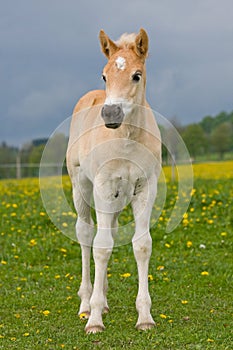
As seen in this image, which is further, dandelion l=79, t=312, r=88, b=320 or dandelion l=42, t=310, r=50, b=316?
dandelion l=42, t=310, r=50, b=316

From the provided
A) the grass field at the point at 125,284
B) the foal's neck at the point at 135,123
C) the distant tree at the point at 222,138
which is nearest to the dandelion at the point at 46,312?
the grass field at the point at 125,284

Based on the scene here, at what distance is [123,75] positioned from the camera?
5.54 meters

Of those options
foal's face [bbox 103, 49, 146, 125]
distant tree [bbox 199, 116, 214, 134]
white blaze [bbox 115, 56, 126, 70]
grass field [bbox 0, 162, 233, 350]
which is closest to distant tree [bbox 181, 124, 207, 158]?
distant tree [bbox 199, 116, 214, 134]

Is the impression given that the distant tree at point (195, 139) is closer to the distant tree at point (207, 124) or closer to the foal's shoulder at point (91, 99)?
the distant tree at point (207, 124)

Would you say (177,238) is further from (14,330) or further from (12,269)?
(14,330)

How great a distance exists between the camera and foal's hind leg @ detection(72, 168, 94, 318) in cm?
722

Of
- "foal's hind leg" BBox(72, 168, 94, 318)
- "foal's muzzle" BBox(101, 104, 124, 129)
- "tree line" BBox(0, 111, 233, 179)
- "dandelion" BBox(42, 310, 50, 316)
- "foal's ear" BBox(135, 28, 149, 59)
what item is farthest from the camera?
"tree line" BBox(0, 111, 233, 179)

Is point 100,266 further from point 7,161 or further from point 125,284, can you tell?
point 7,161

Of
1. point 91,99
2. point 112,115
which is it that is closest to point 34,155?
point 91,99

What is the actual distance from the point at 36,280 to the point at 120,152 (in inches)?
156

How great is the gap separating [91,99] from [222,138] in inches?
1386

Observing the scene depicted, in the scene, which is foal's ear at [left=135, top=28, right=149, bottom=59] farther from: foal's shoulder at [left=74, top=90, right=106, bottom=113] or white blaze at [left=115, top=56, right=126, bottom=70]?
foal's shoulder at [left=74, top=90, right=106, bottom=113]

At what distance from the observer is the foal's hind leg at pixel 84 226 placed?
7.22 m

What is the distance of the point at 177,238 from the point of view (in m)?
11.4
